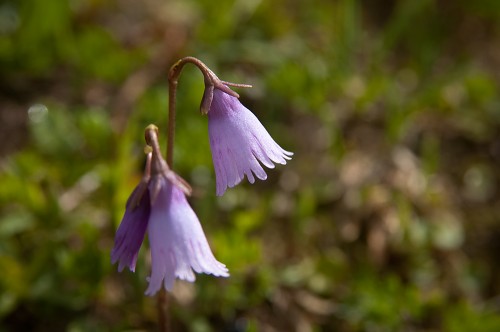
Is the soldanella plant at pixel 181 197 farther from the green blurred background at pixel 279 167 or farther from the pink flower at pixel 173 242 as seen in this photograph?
the green blurred background at pixel 279 167

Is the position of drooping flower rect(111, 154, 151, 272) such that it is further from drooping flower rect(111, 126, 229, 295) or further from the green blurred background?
the green blurred background

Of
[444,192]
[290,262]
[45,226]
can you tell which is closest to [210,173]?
[290,262]

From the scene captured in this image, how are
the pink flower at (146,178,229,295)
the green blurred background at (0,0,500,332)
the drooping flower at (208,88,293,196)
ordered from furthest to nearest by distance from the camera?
1. the green blurred background at (0,0,500,332)
2. the drooping flower at (208,88,293,196)
3. the pink flower at (146,178,229,295)

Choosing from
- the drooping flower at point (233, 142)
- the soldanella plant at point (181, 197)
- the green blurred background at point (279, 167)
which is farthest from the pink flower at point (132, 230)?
the green blurred background at point (279, 167)

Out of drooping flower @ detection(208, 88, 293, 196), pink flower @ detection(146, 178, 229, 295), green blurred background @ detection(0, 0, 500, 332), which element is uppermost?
green blurred background @ detection(0, 0, 500, 332)

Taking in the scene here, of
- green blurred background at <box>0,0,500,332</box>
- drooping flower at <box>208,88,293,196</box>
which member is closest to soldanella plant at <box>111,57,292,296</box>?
drooping flower at <box>208,88,293,196</box>

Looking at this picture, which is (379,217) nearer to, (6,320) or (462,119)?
(462,119)

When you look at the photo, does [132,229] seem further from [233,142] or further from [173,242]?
[233,142]
